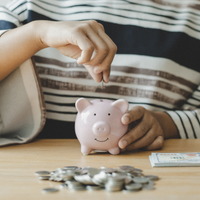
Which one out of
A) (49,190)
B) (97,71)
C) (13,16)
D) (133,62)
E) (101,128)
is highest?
(13,16)

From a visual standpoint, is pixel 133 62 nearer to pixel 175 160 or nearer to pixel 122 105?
pixel 122 105

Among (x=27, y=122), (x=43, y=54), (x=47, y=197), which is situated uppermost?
(x=43, y=54)

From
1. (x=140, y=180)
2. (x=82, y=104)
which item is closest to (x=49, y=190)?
(x=140, y=180)

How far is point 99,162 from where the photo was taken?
515mm

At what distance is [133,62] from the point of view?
3.09 feet

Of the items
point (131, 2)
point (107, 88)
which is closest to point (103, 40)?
point (107, 88)

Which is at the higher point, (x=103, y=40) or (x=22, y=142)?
(x=103, y=40)

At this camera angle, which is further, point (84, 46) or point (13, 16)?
point (13, 16)

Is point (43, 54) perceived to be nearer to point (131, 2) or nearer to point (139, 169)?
point (131, 2)

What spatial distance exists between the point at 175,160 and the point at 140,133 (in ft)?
0.39

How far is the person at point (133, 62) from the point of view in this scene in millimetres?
893

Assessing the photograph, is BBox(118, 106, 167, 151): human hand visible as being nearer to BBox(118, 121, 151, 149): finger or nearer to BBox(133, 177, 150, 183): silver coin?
BBox(118, 121, 151, 149): finger

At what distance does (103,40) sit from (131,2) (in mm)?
526

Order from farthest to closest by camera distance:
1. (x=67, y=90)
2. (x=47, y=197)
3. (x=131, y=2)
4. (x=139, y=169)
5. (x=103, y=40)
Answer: (x=131, y=2) → (x=67, y=90) → (x=103, y=40) → (x=139, y=169) → (x=47, y=197)
